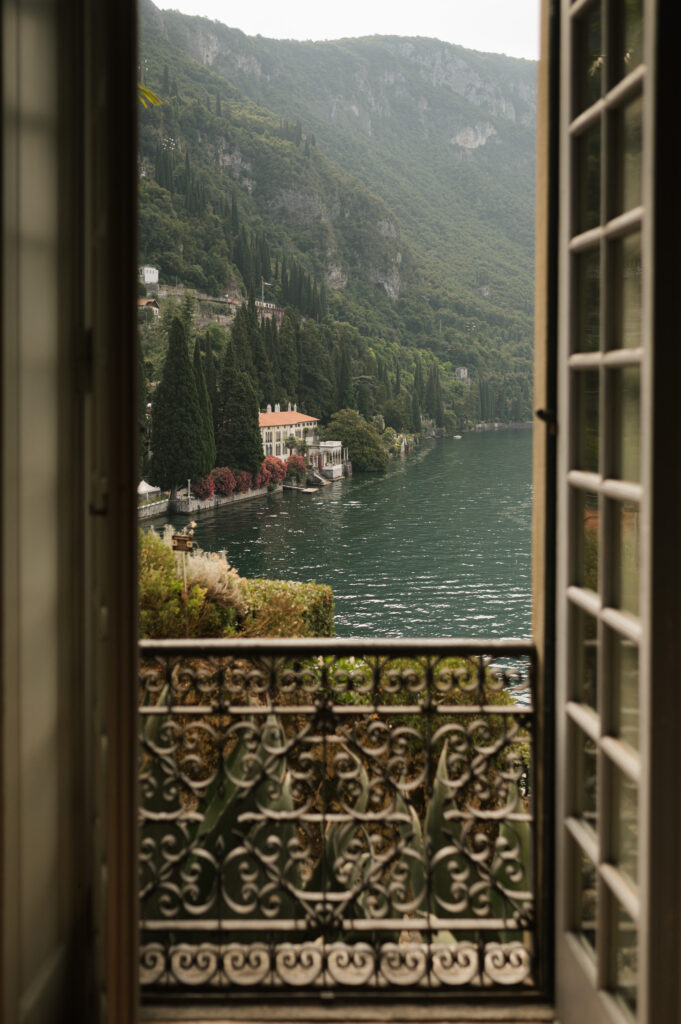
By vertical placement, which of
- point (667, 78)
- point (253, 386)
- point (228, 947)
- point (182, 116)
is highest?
point (182, 116)

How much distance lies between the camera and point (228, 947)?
5.81 feet

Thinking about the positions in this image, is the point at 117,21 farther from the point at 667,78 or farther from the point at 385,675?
the point at 385,675

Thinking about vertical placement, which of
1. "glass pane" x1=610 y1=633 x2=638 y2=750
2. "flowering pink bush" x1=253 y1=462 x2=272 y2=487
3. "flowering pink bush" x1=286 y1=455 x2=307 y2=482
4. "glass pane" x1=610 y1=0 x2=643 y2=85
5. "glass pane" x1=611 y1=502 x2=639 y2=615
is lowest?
"glass pane" x1=610 y1=633 x2=638 y2=750

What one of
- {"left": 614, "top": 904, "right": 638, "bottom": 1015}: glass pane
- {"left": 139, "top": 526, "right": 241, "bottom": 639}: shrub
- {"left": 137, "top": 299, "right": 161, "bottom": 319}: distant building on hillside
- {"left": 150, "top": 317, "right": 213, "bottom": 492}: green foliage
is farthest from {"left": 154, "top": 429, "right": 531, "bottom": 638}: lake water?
{"left": 614, "top": 904, "right": 638, "bottom": 1015}: glass pane

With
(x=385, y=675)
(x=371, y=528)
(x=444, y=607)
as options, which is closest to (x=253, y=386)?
(x=371, y=528)

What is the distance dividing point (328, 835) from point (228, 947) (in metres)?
0.31

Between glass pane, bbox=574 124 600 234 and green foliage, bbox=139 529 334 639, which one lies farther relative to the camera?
green foliage, bbox=139 529 334 639

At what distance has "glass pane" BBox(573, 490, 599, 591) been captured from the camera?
147 centimetres

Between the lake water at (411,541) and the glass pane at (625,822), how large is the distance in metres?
20.4

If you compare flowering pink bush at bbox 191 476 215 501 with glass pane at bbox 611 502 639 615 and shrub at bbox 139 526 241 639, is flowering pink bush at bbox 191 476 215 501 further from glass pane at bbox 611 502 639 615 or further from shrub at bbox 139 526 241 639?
glass pane at bbox 611 502 639 615

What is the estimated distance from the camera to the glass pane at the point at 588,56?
147 cm

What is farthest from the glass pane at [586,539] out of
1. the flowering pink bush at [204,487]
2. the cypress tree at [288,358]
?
the cypress tree at [288,358]

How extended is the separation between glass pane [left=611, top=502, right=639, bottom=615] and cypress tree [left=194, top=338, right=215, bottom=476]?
20.9 metres

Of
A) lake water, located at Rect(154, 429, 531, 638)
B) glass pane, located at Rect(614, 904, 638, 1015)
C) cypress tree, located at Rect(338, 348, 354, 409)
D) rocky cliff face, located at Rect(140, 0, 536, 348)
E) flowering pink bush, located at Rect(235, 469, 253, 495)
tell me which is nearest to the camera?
glass pane, located at Rect(614, 904, 638, 1015)
